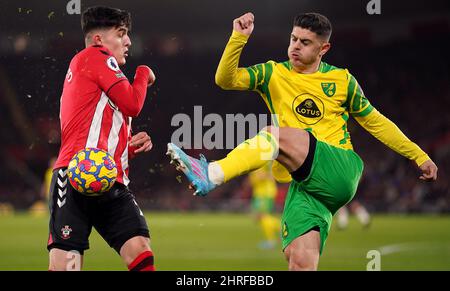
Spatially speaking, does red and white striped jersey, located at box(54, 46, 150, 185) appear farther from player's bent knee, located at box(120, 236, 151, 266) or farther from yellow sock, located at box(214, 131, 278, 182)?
yellow sock, located at box(214, 131, 278, 182)

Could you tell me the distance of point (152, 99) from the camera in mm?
6023

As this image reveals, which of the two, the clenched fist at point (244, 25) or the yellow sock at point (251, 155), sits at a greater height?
the clenched fist at point (244, 25)

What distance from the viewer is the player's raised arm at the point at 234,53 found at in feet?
16.2

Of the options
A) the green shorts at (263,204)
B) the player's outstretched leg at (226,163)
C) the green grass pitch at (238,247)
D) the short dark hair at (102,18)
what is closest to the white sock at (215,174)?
the player's outstretched leg at (226,163)

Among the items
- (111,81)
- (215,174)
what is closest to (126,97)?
(111,81)

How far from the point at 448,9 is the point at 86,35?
2228 centimetres

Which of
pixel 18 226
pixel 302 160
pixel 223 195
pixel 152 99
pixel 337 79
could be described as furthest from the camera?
pixel 223 195

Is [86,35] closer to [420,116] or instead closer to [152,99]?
[152,99]

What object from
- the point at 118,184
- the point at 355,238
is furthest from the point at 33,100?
the point at 355,238

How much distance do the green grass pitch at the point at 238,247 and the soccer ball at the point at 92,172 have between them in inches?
221

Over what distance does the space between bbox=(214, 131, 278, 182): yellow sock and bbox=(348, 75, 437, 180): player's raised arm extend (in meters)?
0.99

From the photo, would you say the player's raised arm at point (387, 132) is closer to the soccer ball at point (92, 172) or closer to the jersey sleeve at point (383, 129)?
the jersey sleeve at point (383, 129)

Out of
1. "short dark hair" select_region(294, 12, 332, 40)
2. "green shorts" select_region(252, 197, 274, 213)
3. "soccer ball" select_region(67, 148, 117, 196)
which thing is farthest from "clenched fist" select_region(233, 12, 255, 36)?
"green shorts" select_region(252, 197, 274, 213)

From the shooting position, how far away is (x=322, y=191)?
5.02 m
